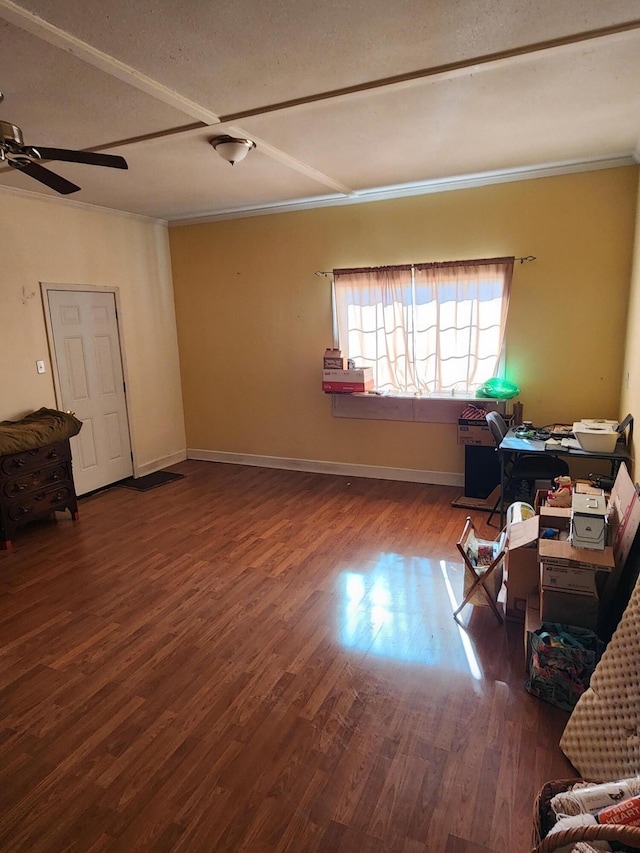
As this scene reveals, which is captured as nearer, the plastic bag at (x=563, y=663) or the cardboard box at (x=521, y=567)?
the plastic bag at (x=563, y=663)

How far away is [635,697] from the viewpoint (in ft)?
5.49

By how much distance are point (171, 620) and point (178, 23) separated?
2.80m

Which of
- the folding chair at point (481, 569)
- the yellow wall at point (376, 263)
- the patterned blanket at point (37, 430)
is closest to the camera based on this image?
the folding chair at point (481, 569)

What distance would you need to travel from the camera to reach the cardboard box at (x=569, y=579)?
2227 millimetres

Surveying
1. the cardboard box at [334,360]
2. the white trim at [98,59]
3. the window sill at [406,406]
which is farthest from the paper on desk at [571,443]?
the white trim at [98,59]

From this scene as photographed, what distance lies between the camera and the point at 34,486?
13.2 ft

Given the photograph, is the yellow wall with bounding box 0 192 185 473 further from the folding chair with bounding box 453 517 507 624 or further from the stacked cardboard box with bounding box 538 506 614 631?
the stacked cardboard box with bounding box 538 506 614 631

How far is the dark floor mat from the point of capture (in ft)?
17.1

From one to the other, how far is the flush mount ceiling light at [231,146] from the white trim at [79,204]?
79.0 inches

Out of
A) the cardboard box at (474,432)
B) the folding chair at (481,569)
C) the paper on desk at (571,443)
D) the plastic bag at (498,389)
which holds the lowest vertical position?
the folding chair at (481,569)

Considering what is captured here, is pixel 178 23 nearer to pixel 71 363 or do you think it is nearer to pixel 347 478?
pixel 71 363

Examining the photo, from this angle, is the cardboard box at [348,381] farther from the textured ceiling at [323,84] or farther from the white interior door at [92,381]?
the white interior door at [92,381]

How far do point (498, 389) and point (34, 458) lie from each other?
3.89 meters

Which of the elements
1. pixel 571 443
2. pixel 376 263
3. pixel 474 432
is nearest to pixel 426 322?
pixel 376 263
